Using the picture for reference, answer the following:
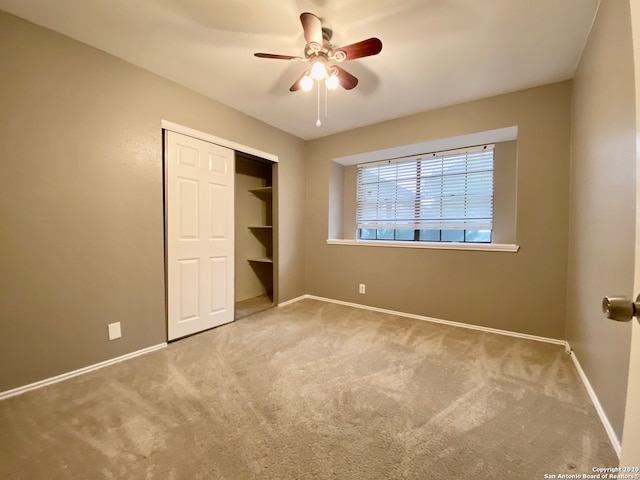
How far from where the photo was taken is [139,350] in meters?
2.29

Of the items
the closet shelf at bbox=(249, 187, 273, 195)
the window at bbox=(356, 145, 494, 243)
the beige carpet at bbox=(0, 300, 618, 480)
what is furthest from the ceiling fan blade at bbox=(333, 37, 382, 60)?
the closet shelf at bbox=(249, 187, 273, 195)

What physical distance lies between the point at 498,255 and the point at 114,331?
3.67 meters

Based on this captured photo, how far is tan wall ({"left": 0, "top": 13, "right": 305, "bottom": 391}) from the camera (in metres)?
1.70

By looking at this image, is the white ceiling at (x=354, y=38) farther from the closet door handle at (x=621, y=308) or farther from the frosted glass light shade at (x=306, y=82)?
the closet door handle at (x=621, y=308)

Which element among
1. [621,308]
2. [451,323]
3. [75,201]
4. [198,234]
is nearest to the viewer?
[621,308]

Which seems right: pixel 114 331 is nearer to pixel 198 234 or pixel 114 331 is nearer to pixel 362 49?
pixel 198 234

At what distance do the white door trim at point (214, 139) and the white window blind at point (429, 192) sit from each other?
5.13ft

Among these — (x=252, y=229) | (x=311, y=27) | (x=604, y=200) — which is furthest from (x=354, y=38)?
(x=252, y=229)

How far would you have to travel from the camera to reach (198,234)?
2.72m

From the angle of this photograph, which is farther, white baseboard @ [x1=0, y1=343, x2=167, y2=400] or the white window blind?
the white window blind

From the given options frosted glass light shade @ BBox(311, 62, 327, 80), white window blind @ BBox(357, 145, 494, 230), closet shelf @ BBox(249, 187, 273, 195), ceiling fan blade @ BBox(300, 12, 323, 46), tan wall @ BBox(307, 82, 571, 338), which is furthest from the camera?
closet shelf @ BBox(249, 187, 273, 195)

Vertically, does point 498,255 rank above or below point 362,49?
below

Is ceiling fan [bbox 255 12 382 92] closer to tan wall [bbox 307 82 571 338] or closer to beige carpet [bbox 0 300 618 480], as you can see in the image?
tan wall [bbox 307 82 571 338]

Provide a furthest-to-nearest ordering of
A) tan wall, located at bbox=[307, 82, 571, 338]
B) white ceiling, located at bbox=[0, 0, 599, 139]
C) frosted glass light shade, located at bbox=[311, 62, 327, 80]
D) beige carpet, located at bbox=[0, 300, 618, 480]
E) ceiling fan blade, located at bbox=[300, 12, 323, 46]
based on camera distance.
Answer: tan wall, located at bbox=[307, 82, 571, 338] → frosted glass light shade, located at bbox=[311, 62, 327, 80] → white ceiling, located at bbox=[0, 0, 599, 139] → ceiling fan blade, located at bbox=[300, 12, 323, 46] → beige carpet, located at bbox=[0, 300, 618, 480]
